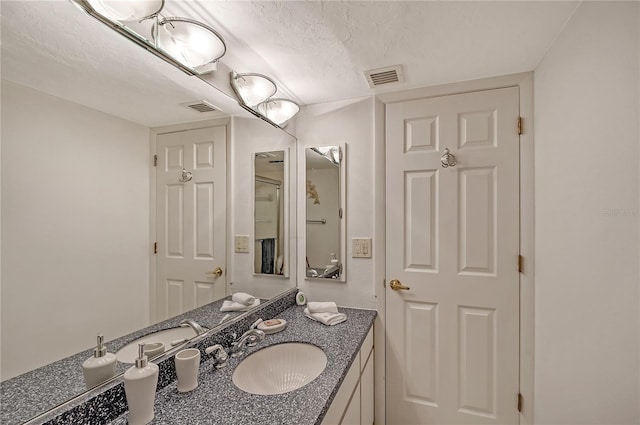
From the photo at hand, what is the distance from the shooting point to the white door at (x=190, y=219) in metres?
1.03

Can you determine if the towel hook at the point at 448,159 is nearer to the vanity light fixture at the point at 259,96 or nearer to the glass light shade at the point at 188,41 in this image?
the vanity light fixture at the point at 259,96

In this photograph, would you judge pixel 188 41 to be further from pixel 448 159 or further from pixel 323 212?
pixel 448 159

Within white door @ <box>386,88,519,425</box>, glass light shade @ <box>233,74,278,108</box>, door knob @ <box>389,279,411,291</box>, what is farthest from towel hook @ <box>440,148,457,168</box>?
glass light shade @ <box>233,74,278,108</box>

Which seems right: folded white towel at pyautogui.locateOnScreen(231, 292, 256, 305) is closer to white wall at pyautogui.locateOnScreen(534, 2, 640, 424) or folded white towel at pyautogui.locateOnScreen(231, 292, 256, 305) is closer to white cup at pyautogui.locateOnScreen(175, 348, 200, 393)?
white cup at pyautogui.locateOnScreen(175, 348, 200, 393)

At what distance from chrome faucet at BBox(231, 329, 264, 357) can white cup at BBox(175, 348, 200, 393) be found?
0.28 meters

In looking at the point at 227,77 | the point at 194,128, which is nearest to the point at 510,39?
the point at 227,77

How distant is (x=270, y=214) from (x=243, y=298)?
0.54 m

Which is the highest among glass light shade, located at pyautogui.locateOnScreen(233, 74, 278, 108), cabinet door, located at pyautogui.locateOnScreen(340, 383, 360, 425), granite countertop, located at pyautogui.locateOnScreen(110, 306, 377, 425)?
glass light shade, located at pyautogui.locateOnScreen(233, 74, 278, 108)

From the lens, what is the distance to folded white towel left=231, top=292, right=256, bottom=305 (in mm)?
1453

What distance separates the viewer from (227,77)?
4.47 feet

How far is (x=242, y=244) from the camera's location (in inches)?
61.2

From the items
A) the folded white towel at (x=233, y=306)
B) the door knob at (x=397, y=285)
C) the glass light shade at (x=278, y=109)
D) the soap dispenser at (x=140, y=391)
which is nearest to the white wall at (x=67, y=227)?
the soap dispenser at (x=140, y=391)

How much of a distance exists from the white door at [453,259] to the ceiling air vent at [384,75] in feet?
0.63

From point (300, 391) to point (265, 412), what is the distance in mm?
151
